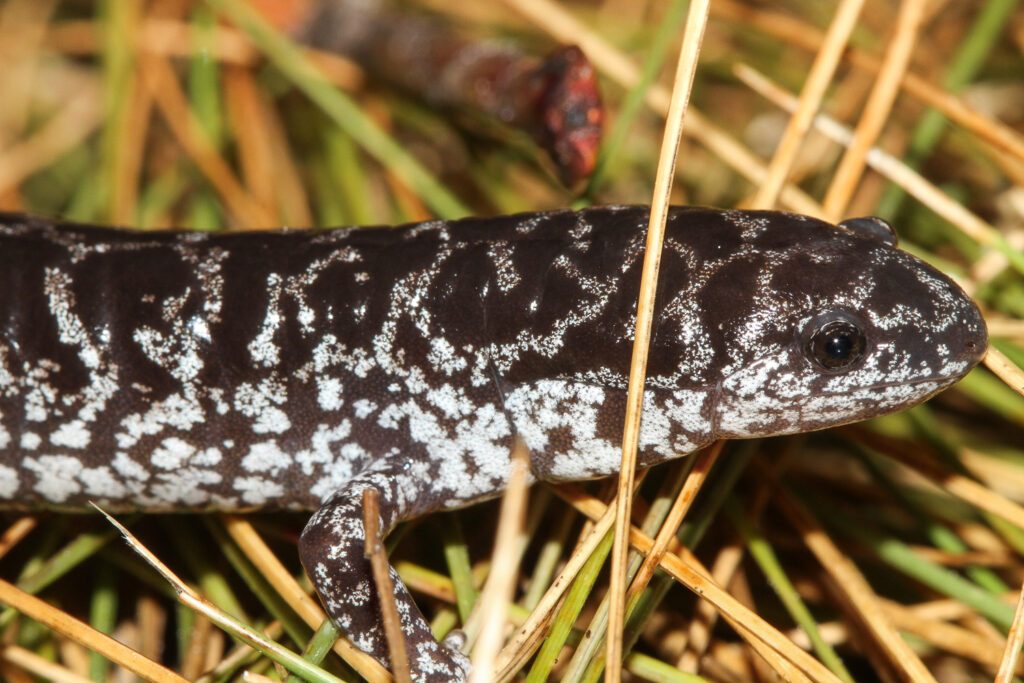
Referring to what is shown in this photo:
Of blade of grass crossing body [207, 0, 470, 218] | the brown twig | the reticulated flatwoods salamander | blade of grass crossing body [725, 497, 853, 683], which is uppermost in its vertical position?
blade of grass crossing body [207, 0, 470, 218]

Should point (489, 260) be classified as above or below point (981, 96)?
below

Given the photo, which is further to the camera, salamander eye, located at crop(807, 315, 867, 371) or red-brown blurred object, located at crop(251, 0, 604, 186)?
red-brown blurred object, located at crop(251, 0, 604, 186)

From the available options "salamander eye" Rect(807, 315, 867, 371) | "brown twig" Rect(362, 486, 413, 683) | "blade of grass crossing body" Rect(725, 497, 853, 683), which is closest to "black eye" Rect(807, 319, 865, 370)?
"salamander eye" Rect(807, 315, 867, 371)

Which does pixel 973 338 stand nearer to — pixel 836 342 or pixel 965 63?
pixel 836 342

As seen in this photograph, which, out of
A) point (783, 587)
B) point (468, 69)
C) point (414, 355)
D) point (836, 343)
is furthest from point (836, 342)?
point (468, 69)

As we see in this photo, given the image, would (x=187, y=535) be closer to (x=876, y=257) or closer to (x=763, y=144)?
(x=876, y=257)

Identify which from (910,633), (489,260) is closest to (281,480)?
(489,260)

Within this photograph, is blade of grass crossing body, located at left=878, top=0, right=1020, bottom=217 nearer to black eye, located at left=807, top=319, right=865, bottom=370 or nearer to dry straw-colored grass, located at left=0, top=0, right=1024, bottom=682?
dry straw-colored grass, located at left=0, top=0, right=1024, bottom=682

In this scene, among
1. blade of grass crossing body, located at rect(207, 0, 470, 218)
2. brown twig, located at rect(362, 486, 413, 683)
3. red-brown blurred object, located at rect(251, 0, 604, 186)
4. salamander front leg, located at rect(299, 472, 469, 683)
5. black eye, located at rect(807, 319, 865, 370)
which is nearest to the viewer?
brown twig, located at rect(362, 486, 413, 683)
